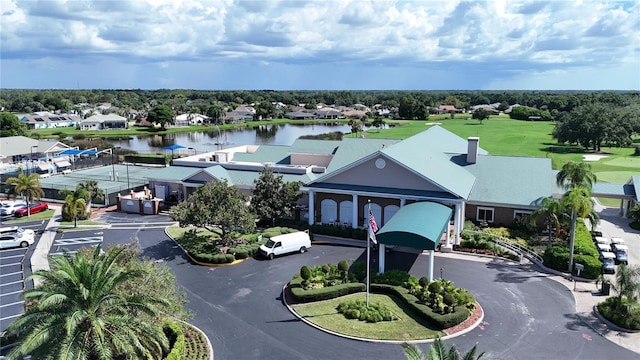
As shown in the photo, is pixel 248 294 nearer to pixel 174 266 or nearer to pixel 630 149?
pixel 174 266

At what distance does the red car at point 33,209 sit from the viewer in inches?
2051

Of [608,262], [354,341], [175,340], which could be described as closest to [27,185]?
[175,340]

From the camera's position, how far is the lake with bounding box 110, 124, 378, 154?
5266 inches

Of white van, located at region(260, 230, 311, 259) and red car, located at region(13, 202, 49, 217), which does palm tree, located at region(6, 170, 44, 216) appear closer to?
red car, located at region(13, 202, 49, 217)

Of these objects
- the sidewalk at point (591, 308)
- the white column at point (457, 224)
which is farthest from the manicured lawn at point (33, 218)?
the sidewalk at point (591, 308)

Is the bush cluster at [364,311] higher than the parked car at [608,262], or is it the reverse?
the parked car at [608,262]

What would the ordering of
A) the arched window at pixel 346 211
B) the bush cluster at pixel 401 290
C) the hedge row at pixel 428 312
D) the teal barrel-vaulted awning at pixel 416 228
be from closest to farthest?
the hedge row at pixel 428 312 → the bush cluster at pixel 401 290 → the teal barrel-vaulted awning at pixel 416 228 → the arched window at pixel 346 211

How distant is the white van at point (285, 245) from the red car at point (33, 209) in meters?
30.0

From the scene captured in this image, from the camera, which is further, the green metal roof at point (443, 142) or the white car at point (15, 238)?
the green metal roof at point (443, 142)

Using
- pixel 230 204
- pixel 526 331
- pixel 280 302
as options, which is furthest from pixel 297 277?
pixel 526 331

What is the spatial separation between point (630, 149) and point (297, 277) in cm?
9617

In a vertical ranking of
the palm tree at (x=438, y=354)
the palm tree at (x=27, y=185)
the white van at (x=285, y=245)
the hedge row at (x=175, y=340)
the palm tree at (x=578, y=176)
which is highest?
the palm tree at (x=578, y=176)

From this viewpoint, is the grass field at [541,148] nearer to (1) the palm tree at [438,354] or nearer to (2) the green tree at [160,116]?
(1) the palm tree at [438,354]

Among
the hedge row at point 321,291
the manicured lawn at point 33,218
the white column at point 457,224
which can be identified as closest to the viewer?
the hedge row at point 321,291
